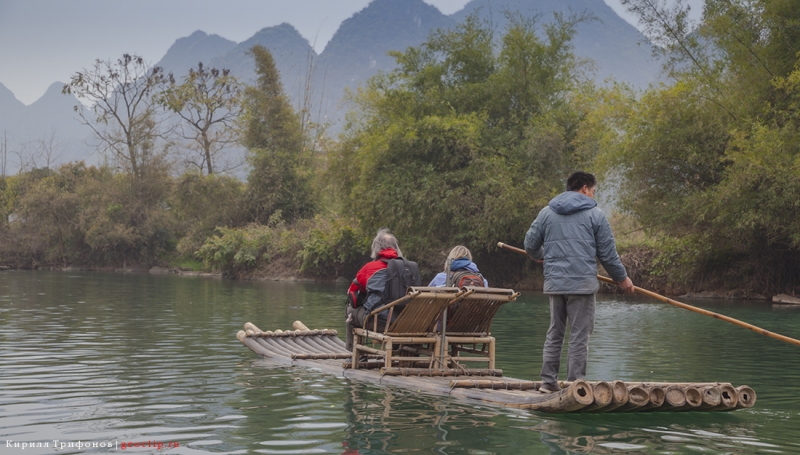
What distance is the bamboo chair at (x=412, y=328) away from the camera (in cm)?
862

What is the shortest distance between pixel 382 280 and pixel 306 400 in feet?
5.91

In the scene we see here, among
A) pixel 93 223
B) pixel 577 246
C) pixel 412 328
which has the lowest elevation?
pixel 412 328

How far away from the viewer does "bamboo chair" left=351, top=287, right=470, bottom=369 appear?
28.3ft

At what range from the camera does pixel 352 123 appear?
1602 inches

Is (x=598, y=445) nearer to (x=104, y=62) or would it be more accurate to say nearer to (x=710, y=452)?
(x=710, y=452)

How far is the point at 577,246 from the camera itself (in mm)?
7574

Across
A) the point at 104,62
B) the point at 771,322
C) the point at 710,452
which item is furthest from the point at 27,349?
the point at 104,62

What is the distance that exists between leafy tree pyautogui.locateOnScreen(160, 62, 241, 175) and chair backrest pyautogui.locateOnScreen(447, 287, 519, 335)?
48.6 metres

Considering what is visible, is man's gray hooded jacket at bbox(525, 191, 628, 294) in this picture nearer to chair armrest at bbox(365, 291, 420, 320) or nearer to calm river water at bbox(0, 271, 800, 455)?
calm river water at bbox(0, 271, 800, 455)

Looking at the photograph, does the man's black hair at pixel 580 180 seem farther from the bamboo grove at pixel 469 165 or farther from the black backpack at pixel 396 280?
the bamboo grove at pixel 469 165

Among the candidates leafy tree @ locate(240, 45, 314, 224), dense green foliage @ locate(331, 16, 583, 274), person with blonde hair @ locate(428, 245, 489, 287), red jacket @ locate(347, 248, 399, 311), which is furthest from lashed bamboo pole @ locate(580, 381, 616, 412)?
leafy tree @ locate(240, 45, 314, 224)

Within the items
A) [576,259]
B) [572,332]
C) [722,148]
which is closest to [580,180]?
[576,259]

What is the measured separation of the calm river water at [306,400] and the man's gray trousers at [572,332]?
530 mm

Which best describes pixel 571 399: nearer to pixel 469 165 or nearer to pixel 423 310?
pixel 423 310
